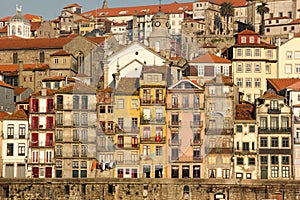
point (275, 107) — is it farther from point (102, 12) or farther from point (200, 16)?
point (102, 12)

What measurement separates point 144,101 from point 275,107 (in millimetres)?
10173

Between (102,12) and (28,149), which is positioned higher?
(102,12)

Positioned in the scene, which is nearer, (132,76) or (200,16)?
(132,76)

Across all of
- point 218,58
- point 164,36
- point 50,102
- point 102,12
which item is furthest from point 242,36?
point 102,12

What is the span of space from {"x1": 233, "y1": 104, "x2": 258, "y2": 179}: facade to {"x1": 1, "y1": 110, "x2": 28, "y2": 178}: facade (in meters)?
16.1

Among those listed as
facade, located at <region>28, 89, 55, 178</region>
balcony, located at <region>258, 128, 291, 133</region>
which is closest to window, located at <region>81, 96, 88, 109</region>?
facade, located at <region>28, 89, 55, 178</region>

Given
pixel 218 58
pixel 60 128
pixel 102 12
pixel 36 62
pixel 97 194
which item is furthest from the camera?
pixel 102 12

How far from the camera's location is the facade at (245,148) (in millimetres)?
65500

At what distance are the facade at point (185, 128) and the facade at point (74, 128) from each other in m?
5.80

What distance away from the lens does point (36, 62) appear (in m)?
87.3

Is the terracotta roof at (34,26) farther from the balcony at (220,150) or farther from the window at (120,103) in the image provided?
the window at (120,103)

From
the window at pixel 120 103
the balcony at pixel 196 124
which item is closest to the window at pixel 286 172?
the balcony at pixel 196 124

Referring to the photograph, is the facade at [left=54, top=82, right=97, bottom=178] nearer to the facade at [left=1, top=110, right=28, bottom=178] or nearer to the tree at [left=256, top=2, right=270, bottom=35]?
the facade at [left=1, top=110, right=28, bottom=178]

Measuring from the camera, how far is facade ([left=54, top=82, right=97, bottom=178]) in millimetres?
65125
